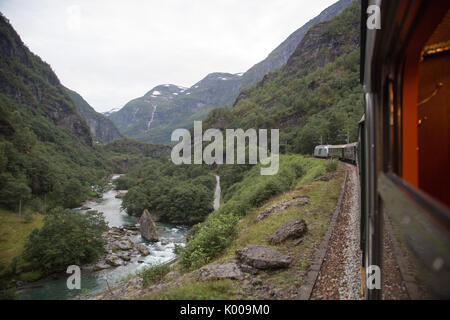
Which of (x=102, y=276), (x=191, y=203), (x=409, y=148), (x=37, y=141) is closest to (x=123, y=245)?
(x=102, y=276)

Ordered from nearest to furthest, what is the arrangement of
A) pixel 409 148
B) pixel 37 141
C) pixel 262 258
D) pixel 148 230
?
pixel 409 148 → pixel 262 258 → pixel 148 230 → pixel 37 141

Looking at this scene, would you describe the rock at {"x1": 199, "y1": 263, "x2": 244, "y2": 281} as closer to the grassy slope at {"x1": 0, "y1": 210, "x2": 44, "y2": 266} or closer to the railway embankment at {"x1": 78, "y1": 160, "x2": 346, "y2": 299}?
the railway embankment at {"x1": 78, "y1": 160, "x2": 346, "y2": 299}

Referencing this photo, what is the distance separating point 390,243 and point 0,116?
280ft

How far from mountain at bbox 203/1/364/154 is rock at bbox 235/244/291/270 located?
1467 inches

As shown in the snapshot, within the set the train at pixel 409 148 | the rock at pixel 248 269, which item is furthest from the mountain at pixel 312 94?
the train at pixel 409 148

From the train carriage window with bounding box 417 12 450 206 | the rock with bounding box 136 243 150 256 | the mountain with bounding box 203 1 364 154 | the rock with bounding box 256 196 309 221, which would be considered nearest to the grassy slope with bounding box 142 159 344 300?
the rock with bounding box 256 196 309 221

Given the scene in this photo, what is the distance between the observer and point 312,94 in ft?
274

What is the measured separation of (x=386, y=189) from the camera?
7.14ft

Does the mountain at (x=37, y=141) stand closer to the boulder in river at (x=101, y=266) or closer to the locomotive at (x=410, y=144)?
the boulder in river at (x=101, y=266)

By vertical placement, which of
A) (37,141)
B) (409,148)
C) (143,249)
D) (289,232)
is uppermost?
(37,141)

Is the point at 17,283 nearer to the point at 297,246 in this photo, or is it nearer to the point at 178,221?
the point at 178,221

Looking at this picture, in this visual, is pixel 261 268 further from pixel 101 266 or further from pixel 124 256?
pixel 124 256

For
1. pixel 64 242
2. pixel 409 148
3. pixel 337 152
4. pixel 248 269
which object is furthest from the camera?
pixel 337 152

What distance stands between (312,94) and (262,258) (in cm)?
8646
